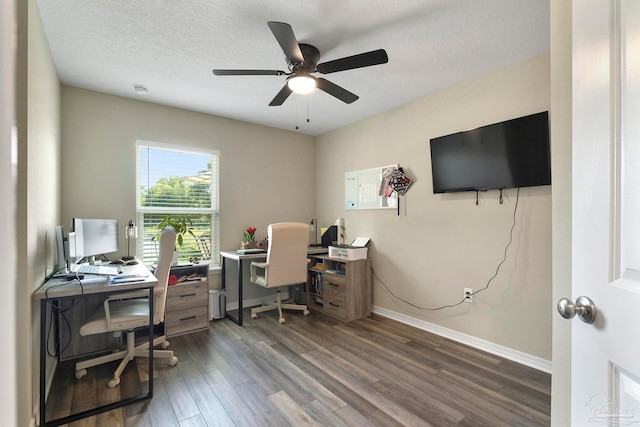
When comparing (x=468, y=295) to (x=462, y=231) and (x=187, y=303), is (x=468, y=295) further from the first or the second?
(x=187, y=303)

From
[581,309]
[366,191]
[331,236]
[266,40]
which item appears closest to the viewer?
[581,309]

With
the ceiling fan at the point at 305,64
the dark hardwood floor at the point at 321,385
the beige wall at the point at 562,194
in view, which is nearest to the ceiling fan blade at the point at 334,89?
the ceiling fan at the point at 305,64

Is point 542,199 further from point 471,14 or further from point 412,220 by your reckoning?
point 471,14

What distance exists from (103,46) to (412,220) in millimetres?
3198

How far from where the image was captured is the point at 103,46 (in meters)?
2.29

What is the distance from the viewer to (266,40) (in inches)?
87.1

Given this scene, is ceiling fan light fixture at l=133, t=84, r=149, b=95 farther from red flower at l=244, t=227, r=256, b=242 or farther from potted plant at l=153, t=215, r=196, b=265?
red flower at l=244, t=227, r=256, b=242

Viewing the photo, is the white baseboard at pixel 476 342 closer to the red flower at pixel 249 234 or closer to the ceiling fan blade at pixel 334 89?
the red flower at pixel 249 234

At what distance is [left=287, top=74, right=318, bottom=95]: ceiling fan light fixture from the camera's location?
221cm

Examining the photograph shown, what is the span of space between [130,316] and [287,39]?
2159mm

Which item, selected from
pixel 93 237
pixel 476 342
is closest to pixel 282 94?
pixel 93 237

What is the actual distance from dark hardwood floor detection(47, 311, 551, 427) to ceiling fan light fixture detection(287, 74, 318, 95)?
86.8 inches

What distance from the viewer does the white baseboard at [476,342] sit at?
2.40m

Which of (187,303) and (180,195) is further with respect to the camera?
(180,195)
